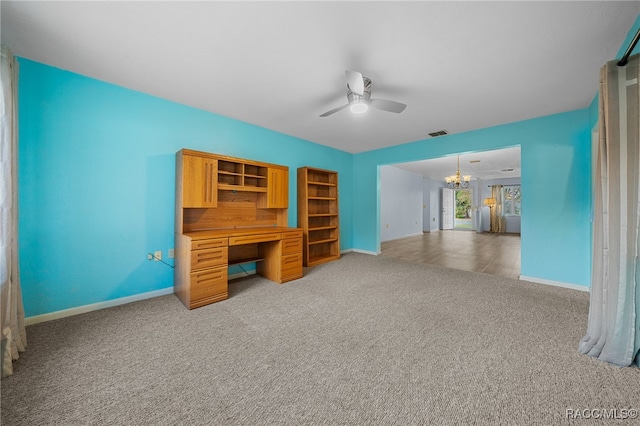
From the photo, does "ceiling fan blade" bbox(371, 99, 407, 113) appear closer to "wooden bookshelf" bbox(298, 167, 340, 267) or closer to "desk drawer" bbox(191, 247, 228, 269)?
"wooden bookshelf" bbox(298, 167, 340, 267)

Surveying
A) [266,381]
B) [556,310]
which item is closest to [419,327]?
[266,381]

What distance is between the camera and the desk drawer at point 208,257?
2.37 m

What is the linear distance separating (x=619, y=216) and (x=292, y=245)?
3.08m

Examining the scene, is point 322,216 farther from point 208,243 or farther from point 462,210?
point 462,210

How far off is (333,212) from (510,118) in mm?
3228

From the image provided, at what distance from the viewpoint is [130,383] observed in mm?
1349

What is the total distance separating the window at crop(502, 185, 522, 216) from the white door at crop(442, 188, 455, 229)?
6.65 feet

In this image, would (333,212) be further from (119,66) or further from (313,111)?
(119,66)

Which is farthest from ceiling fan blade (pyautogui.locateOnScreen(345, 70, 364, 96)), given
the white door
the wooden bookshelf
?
the white door

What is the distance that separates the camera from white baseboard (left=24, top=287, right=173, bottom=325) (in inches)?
80.3

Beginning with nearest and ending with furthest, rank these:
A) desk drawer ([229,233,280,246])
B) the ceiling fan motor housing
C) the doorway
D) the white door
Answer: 1. the ceiling fan motor housing
2. desk drawer ([229,233,280,246])
3. the white door
4. the doorway

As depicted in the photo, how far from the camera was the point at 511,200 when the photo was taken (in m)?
9.34

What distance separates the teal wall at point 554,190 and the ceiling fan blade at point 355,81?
282 centimetres

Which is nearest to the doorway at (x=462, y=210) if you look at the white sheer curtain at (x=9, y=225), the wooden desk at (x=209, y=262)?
the wooden desk at (x=209, y=262)
